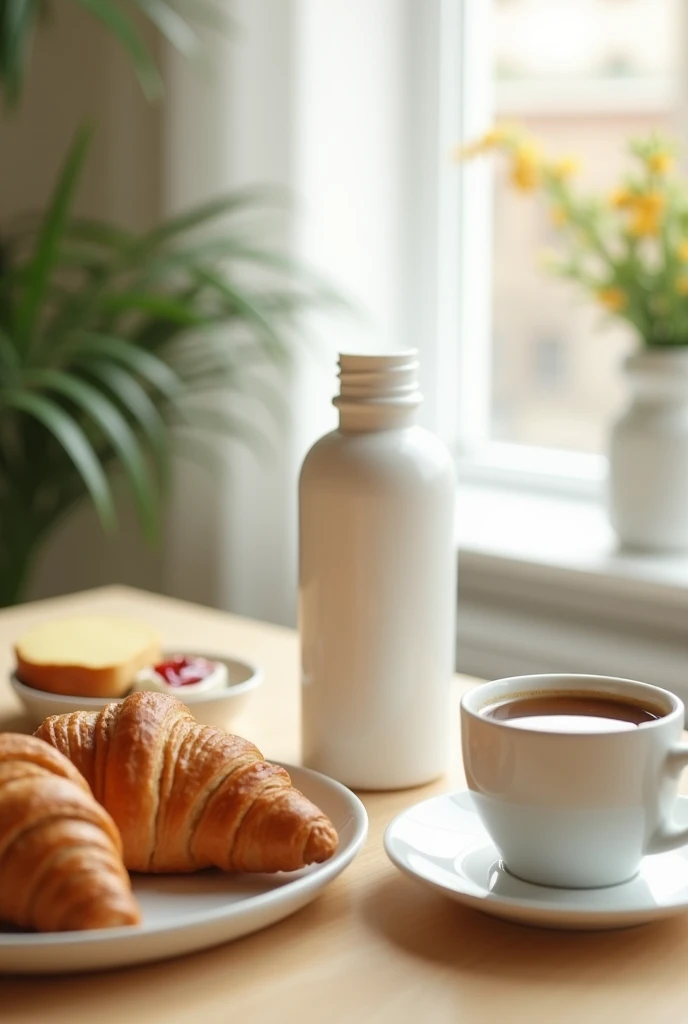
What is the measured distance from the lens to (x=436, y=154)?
2.12 meters

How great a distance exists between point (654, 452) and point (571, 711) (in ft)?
3.23

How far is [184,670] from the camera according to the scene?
3.14 feet

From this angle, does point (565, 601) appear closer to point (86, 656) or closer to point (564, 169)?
point (564, 169)

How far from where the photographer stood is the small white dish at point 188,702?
893mm

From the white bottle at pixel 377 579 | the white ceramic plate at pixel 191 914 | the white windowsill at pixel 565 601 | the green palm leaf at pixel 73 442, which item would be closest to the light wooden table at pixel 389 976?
the white ceramic plate at pixel 191 914

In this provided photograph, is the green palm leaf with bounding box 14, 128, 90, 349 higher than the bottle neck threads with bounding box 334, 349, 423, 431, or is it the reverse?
the green palm leaf with bounding box 14, 128, 90, 349

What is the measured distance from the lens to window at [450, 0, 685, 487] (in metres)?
2.02

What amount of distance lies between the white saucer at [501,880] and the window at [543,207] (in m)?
1.37

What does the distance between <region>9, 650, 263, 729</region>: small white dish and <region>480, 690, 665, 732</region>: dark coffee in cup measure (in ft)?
0.85

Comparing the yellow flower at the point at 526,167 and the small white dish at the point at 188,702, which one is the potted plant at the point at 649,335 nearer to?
the yellow flower at the point at 526,167

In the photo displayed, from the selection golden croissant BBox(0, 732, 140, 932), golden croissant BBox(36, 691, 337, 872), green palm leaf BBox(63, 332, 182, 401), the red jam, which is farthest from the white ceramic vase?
golden croissant BBox(0, 732, 140, 932)

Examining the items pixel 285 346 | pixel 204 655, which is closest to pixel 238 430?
pixel 285 346

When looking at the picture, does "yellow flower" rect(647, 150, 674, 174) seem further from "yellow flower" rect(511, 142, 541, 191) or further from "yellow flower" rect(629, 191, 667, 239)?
"yellow flower" rect(511, 142, 541, 191)

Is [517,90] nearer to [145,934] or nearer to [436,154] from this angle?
[436,154]
